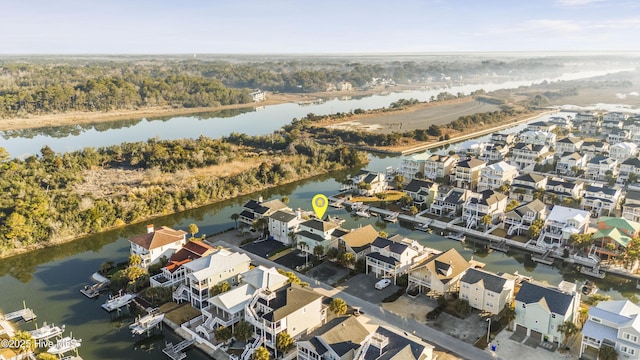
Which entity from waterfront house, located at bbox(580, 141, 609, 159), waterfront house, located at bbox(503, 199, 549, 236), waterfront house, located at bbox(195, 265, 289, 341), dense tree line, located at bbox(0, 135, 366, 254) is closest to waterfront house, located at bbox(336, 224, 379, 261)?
waterfront house, located at bbox(195, 265, 289, 341)

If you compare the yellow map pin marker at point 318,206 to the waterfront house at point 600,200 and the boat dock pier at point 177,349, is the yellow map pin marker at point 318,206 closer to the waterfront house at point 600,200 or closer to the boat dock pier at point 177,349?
the boat dock pier at point 177,349

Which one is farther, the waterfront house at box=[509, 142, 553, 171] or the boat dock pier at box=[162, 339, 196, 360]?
the waterfront house at box=[509, 142, 553, 171]

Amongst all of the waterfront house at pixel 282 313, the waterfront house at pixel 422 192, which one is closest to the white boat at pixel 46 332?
the waterfront house at pixel 282 313

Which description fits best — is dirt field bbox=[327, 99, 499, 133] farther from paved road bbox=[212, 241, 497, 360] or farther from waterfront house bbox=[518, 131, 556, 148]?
paved road bbox=[212, 241, 497, 360]

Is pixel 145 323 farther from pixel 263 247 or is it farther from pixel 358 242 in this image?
pixel 358 242

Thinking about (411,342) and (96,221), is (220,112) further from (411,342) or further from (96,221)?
(411,342)

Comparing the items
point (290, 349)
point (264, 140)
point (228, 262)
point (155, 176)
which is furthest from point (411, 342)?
point (264, 140)
